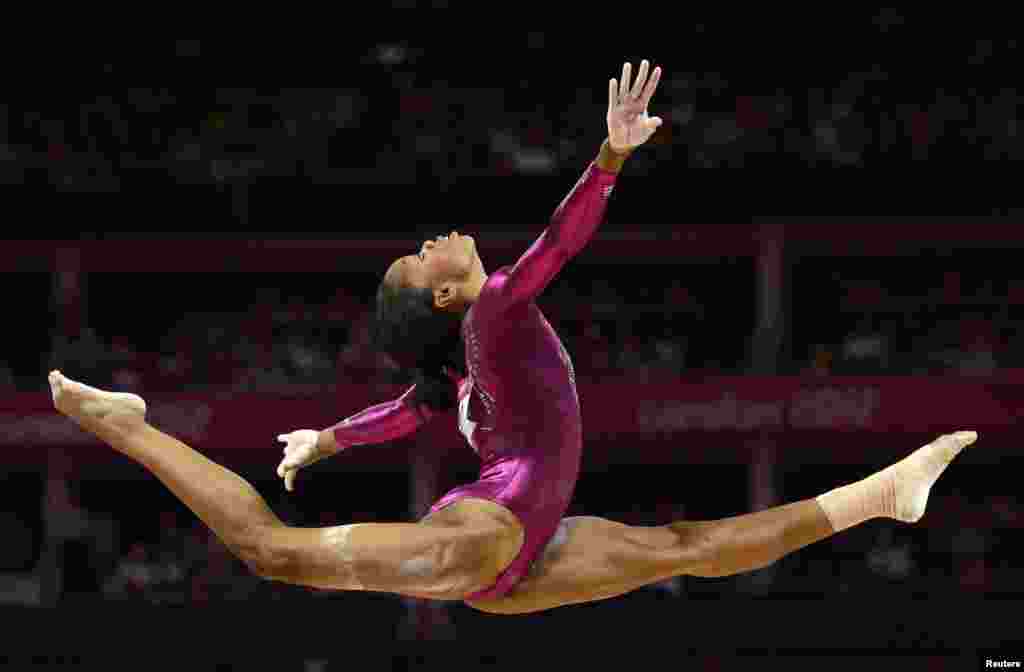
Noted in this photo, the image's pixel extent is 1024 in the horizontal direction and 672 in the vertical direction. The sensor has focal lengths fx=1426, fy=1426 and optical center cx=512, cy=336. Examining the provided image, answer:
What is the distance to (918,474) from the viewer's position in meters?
4.09

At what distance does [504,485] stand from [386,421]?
619mm

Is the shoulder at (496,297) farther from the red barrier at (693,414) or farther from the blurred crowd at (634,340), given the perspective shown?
the blurred crowd at (634,340)

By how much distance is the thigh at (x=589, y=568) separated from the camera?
13.0 feet

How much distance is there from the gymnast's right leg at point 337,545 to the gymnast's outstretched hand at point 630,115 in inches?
42.1

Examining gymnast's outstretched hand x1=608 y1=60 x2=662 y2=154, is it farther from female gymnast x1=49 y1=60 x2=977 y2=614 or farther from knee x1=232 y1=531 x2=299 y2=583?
knee x1=232 y1=531 x2=299 y2=583

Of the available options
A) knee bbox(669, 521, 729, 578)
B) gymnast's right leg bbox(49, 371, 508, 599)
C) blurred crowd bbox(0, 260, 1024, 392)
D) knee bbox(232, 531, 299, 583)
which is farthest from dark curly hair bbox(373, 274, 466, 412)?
blurred crowd bbox(0, 260, 1024, 392)

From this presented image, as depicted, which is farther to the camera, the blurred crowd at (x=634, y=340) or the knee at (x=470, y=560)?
the blurred crowd at (x=634, y=340)

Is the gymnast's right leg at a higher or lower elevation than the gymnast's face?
lower

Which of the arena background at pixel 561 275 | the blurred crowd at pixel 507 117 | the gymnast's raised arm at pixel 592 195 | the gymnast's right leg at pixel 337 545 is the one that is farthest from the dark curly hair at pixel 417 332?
the blurred crowd at pixel 507 117

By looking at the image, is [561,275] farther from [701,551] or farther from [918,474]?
[701,551]

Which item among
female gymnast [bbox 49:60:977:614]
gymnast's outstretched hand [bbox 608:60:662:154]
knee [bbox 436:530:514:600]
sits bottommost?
knee [bbox 436:530:514:600]

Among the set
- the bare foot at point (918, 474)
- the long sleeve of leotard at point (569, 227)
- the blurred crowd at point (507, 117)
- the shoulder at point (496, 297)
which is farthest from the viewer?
the blurred crowd at point (507, 117)

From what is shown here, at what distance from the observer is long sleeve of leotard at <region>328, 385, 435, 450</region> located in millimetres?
4371

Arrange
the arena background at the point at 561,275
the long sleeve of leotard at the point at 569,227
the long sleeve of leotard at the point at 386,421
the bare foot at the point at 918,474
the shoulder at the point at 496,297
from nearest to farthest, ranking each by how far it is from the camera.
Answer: the long sleeve of leotard at the point at 569,227 → the shoulder at the point at 496,297 → the bare foot at the point at 918,474 → the long sleeve of leotard at the point at 386,421 → the arena background at the point at 561,275
